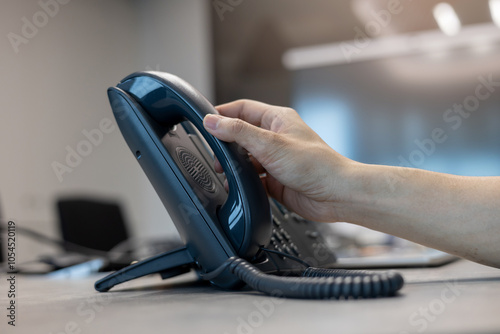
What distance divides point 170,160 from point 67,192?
7.78 ft

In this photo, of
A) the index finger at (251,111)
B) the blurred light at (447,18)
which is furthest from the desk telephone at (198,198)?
the blurred light at (447,18)

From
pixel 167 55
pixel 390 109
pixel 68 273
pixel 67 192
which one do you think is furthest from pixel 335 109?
pixel 68 273

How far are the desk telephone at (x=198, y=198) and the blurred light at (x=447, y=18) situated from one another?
8.11ft

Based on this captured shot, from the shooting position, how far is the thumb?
0.50 metres

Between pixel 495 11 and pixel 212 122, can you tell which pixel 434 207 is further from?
pixel 495 11

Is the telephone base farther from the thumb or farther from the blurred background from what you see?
the blurred background

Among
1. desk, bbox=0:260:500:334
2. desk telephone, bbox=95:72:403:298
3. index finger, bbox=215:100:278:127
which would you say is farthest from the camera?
index finger, bbox=215:100:278:127

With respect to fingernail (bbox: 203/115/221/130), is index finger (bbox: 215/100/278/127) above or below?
below

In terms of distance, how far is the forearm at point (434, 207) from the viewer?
1.80 feet

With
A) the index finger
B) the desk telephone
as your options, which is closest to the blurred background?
the index finger

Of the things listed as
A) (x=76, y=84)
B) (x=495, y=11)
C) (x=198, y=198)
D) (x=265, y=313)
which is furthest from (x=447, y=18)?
(x=265, y=313)

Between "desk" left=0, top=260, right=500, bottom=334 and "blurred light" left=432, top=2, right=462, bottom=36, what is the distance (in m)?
2.51

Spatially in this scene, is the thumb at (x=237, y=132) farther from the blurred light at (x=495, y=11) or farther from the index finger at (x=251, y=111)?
the blurred light at (x=495, y=11)

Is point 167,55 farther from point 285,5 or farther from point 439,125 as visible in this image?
point 439,125
